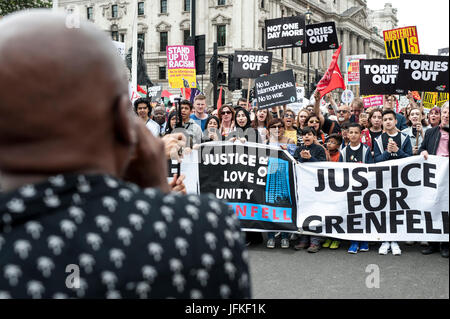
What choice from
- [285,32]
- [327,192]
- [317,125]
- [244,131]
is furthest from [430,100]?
[327,192]

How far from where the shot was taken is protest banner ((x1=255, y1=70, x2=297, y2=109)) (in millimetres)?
9555

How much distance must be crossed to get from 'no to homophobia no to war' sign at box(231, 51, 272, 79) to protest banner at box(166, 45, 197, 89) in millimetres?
2272

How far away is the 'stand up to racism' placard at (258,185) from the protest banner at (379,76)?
3635 mm

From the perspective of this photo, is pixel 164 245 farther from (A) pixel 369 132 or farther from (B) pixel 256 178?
(A) pixel 369 132

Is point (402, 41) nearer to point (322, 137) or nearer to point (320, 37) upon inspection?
point (320, 37)

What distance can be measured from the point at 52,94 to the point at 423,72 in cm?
837

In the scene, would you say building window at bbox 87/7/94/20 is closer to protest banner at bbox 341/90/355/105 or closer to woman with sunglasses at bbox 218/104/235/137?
protest banner at bbox 341/90/355/105

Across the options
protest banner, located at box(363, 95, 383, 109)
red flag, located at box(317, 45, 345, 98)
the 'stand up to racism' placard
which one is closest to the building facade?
protest banner, located at box(363, 95, 383, 109)

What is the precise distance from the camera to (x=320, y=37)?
1171cm

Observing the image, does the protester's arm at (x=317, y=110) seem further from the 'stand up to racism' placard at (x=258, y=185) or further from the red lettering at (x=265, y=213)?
the red lettering at (x=265, y=213)

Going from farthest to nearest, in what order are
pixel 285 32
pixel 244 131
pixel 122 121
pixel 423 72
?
1. pixel 285 32
2. pixel 423 72
3. pixel 244 131
4. pixel 122 121

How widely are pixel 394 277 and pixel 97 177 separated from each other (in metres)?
4.90

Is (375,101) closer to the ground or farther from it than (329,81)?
closer to the ground
